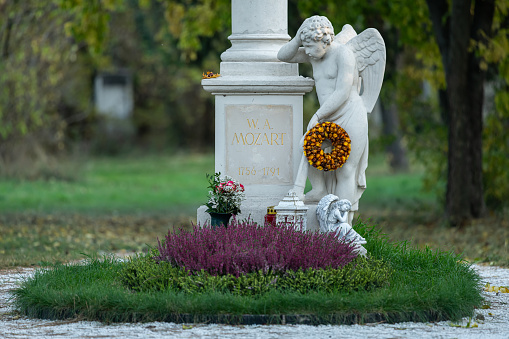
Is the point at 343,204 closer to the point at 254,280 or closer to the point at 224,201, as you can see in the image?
the point at 224,201

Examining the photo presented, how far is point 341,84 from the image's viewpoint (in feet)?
29.2

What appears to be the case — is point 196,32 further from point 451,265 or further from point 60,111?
point 60,111

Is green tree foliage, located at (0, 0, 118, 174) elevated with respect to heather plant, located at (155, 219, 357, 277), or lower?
elevated

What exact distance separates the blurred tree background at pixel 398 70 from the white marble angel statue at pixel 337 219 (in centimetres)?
596

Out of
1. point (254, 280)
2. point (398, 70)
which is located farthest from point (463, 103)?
point (254, 280)

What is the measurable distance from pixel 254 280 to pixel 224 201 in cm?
196

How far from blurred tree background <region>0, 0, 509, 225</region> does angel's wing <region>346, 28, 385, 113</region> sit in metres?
4.77

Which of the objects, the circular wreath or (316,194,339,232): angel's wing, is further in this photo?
the circular wreath

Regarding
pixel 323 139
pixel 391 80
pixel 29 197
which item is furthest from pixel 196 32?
pixel 323 139

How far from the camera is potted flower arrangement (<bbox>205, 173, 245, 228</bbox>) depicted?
894 cm

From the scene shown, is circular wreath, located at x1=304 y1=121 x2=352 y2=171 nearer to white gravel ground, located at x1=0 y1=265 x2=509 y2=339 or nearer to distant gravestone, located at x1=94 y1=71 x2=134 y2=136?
white gravel ground, located at x1=0 y1=265 x2=509 y2=339

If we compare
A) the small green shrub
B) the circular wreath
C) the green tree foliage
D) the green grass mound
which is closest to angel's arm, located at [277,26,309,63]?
the circular wreath

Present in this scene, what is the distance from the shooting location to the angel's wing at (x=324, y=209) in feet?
27.9

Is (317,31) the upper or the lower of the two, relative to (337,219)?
upper
